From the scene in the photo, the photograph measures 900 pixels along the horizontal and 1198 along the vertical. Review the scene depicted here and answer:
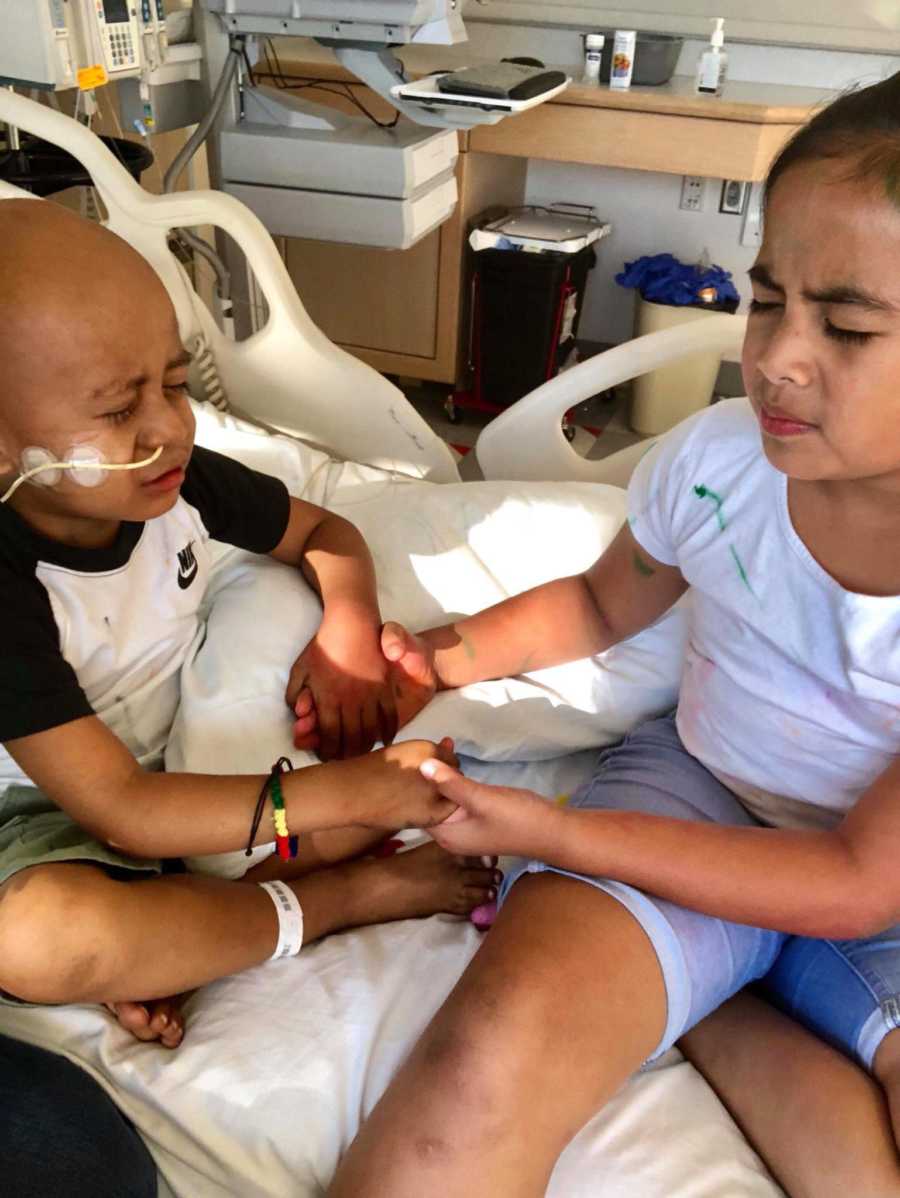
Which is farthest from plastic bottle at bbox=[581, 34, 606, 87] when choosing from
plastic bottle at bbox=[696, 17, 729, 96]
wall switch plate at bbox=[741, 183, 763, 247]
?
wall switch plate at bbox=[741, 183, 763, 247]

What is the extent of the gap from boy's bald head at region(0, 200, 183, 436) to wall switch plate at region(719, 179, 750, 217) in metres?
2.63

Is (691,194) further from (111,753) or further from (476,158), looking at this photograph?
(111,753)

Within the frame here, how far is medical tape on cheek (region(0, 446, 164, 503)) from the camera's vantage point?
33.2 inches

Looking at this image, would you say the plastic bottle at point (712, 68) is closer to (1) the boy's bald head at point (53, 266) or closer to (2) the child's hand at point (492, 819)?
(1) the boy's bald head at point (53, 266)

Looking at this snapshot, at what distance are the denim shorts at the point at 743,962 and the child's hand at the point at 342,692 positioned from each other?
0.74ft

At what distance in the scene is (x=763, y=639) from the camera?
93 centimetres

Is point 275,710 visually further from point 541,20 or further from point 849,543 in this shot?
point 541,20

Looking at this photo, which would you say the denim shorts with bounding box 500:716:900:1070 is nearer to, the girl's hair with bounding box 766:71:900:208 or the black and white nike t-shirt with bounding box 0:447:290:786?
the black and white nike t-shirt with bounding box 0:447:290:786

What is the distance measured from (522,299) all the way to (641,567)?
1.95 m

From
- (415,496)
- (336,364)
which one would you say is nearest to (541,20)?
(336,364)

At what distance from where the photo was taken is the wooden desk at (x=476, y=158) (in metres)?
2.49

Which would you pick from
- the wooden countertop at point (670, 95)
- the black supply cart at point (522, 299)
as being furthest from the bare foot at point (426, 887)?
the black supply cart at point (522, 299)

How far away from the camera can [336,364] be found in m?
1.61

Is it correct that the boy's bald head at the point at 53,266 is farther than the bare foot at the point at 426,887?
No
